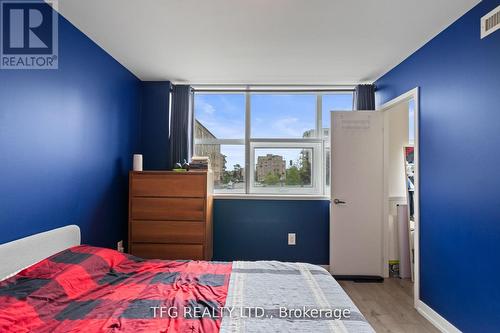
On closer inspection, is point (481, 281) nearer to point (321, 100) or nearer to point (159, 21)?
point (321, 100)

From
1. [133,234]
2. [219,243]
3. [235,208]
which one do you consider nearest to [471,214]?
[235,208]

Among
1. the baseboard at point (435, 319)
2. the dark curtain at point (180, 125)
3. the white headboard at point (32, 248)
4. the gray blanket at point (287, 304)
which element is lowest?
the baseboard at point (435, 319)

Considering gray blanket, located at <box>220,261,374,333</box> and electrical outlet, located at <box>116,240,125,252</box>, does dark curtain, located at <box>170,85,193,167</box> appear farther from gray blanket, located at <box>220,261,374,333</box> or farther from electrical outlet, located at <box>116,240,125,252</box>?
gray blanket, located at <box>220,261,374,333</box>

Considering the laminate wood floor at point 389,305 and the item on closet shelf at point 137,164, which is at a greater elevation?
the item on closet shelf at point 137,164

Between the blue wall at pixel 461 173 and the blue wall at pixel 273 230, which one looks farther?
the blue wall at pixel 273 230

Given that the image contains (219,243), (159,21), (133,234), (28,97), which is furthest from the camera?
(219,243)

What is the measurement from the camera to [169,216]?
267 centimetres

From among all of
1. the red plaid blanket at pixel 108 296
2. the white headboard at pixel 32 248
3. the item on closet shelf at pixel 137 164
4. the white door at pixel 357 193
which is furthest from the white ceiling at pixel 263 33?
the red plaid blanket at pixel 108 296

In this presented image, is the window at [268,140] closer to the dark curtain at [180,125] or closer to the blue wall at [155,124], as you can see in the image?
the dark curtain at [180,125]

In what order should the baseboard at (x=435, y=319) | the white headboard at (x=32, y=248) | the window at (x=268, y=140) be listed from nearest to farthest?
the white headboard at (x=32, y=248), the baseboard at (x=435, y=319), the window at (x=268, y=140)

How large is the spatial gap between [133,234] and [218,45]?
215 centimetres

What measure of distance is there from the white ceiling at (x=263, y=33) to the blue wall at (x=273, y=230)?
1686 mm

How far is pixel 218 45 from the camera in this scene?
90.8 inches

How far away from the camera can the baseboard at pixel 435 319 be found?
1.97 m
